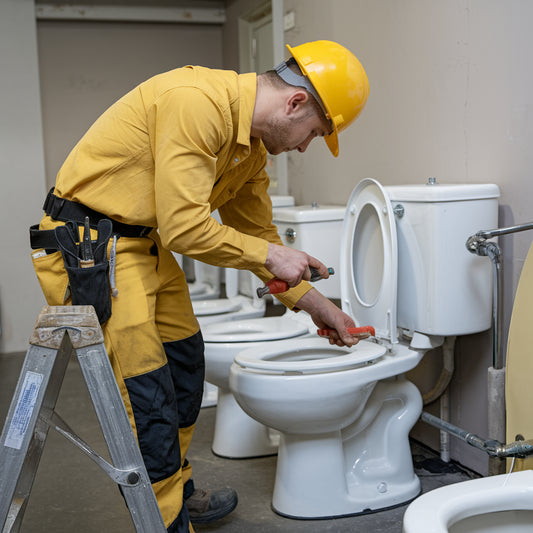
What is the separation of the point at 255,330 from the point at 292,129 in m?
1.14

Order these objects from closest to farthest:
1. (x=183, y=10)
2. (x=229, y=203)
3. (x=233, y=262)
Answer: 1. (x=233, y=262)
2. (x=229, y=203)
3. (x=183, y=10)

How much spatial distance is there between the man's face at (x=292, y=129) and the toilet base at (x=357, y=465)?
0.86m

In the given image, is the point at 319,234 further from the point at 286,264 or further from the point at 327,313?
the point at 286,264

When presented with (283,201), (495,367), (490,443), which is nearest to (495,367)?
(495,367)

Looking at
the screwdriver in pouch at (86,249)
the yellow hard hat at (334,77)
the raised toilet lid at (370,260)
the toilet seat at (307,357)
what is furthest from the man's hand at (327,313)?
the screwdriver in pouch at (86,249)

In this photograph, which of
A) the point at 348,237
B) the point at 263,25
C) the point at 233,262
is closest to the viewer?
the point at 233,262

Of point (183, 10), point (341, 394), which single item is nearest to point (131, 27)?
point (183, 10)

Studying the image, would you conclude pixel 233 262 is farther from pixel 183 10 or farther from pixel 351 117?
pixel 183 10

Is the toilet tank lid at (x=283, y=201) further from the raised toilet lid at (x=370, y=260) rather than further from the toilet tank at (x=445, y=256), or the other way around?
the toilet tank at (x=445, y=256)

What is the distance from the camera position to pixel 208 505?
6.09 feet

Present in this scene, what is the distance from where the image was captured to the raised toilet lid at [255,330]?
226 centimetres

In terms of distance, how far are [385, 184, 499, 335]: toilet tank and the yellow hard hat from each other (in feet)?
1.63

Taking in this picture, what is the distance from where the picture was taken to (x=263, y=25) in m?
3.85

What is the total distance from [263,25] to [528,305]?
285 centimetres
